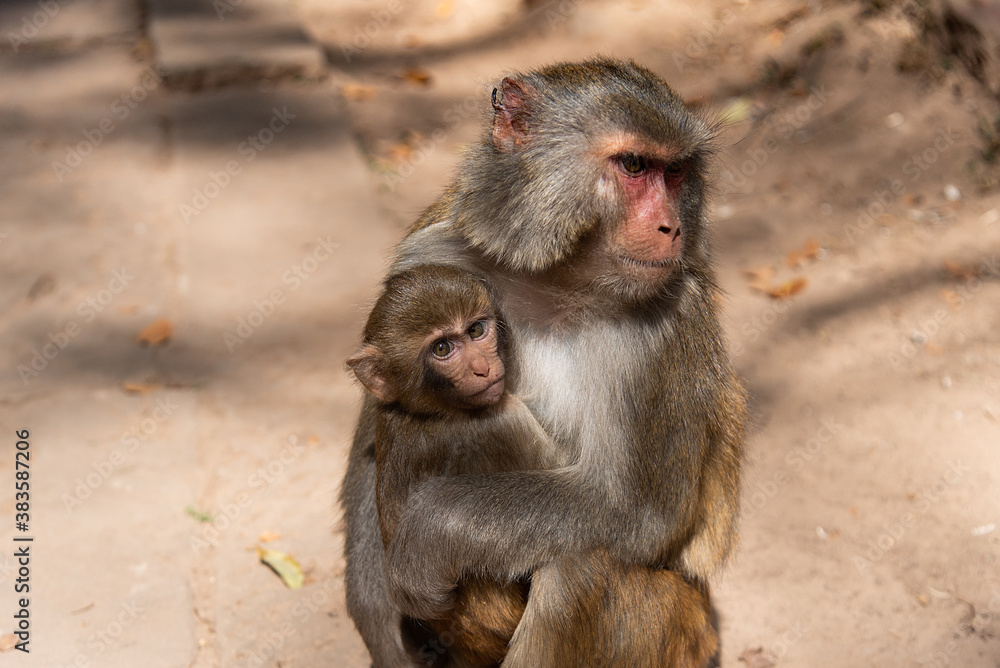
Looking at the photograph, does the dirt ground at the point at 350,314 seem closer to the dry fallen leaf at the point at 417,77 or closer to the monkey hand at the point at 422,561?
the dry fallen leaf at the point at 417,77

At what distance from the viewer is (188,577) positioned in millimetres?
4254

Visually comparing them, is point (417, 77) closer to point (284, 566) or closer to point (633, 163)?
point (284, 566)

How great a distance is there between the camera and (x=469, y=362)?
3113 millimetres

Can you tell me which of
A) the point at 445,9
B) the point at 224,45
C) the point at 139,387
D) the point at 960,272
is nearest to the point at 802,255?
the point at 960,272

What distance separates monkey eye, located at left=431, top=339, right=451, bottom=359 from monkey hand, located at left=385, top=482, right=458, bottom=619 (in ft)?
1.50

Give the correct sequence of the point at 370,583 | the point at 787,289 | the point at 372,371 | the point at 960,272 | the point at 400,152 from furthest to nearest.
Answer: the point at 400,152
the point at 787,289
the point at 960,272
the point at 370,583
the point at 372,371

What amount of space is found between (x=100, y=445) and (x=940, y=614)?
13.3 ft

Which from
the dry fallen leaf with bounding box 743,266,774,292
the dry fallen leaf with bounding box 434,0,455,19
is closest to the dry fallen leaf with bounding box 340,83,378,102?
the dry fallen leaf with bounding box 434,0,455,19

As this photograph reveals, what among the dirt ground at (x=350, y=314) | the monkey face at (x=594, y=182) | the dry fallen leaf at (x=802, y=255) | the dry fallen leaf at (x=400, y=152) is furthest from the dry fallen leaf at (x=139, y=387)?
the dry fallen leaf at (x=802, y=255)

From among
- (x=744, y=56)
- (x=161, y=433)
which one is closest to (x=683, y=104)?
(x=161, y=433)

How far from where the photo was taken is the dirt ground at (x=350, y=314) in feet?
13.7

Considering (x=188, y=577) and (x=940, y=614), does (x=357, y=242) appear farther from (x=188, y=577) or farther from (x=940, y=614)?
(x=940, y=614)

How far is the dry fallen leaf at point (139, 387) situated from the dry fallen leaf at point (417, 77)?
4.73 m

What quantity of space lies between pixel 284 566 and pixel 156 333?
81.3 inches
